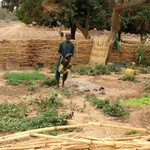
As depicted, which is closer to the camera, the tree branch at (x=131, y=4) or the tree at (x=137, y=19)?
the tree branch at (x=131, y=4)

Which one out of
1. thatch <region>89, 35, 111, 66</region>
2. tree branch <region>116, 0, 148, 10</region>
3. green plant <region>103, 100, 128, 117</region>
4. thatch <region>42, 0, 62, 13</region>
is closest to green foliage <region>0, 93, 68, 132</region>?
green plant <region>103, 100, 128, 117</region>

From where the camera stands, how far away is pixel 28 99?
29.9 feet

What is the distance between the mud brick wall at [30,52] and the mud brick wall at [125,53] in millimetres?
1673

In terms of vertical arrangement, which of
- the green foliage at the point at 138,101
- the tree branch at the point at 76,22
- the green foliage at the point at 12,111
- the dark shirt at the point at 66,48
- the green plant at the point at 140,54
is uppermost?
the tree branch at the point at 76,22

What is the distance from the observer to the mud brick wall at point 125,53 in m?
17.3

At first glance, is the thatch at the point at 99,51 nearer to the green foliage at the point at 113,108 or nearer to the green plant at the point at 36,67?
the green plant at the point at 36,67

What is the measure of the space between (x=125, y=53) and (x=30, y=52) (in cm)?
441

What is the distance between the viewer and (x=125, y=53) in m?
17.4

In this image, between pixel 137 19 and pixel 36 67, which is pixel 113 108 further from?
pixel 137 19

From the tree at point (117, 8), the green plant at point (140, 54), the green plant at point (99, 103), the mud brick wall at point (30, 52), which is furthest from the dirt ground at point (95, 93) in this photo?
the green plant at point (140, 54)

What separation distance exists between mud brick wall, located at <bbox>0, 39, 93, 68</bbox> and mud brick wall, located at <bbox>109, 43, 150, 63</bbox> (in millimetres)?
1673

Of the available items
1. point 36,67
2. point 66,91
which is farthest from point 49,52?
point 66,91

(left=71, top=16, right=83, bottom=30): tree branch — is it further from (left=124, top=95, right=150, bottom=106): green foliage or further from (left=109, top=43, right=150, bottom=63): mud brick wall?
(left=124, top=95, right=150, bottom=106): green foliage

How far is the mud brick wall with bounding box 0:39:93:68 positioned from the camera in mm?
14852
